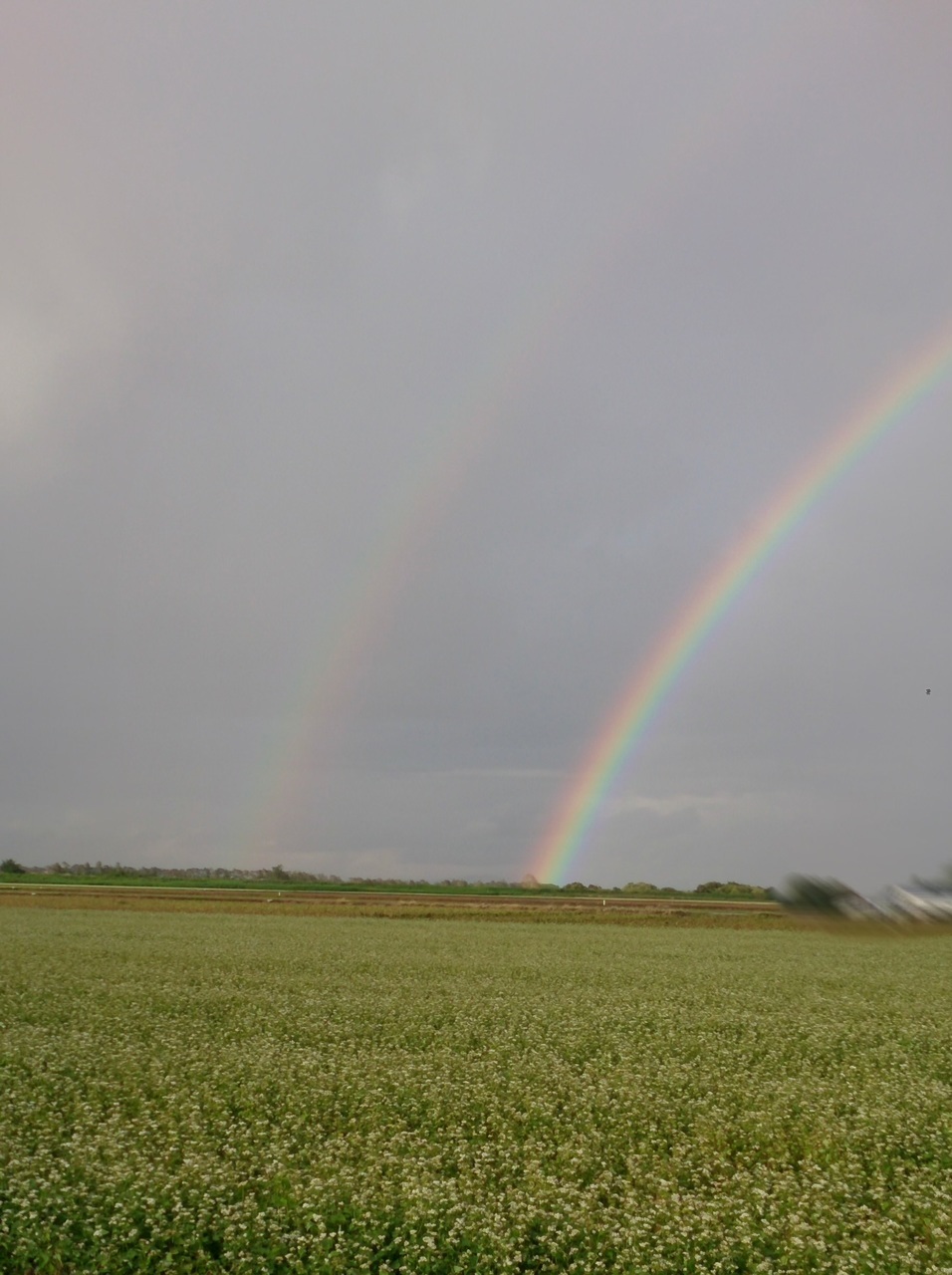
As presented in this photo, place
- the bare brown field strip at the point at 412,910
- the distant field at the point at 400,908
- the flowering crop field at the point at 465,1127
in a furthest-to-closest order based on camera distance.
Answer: the distant field at the point at 400,908
the bare brown field strip at the point at 412,910
the flowering crop field at the point at 465,1127

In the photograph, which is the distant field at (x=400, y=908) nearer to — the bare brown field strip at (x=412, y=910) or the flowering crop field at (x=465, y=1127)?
the bare brown field strip at (x=412, y=910)

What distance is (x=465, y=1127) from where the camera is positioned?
1675cm

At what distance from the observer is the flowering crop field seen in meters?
12.2

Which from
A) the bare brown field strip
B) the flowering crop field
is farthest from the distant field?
the flowering crop field

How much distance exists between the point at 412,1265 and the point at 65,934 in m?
45.6

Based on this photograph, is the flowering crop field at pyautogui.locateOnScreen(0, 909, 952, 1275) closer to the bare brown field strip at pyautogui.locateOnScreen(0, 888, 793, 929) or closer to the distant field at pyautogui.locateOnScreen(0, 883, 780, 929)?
the bare brown field strip at pyautogui.locateOnScreen(0, 888, 793, 929)

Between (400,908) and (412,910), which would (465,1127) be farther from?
(400,908)

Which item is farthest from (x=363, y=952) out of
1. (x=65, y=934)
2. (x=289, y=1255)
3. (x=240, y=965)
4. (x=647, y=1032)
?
(x=289, y=1255)

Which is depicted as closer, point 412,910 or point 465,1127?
point 465,1127

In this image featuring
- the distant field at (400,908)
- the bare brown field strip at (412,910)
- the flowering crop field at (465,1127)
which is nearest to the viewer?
the flowering crop field at (465,1127)

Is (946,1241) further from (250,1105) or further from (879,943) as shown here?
(879,943)

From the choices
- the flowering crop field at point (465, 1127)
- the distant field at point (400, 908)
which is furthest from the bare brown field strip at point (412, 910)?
the flowering crop field at point (465, 1127)

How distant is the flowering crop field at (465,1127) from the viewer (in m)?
12.2

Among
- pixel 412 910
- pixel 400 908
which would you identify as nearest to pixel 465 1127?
pixel 412 910
